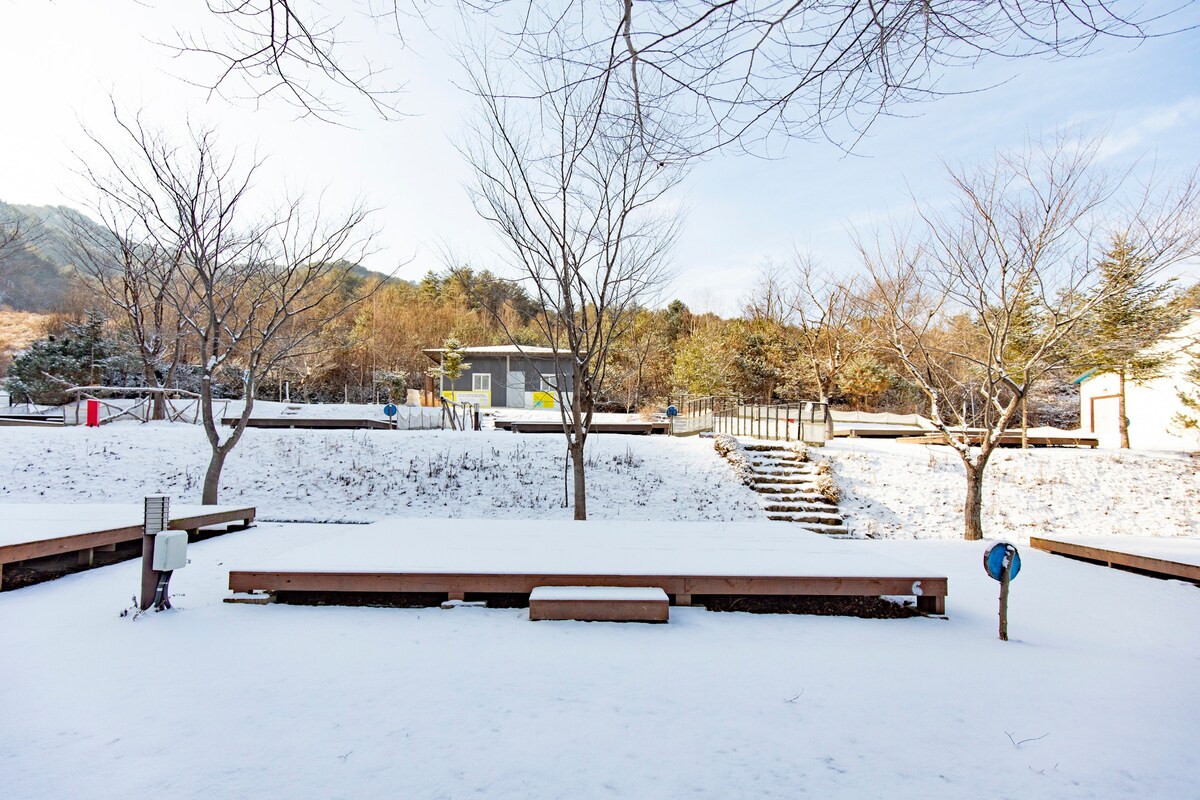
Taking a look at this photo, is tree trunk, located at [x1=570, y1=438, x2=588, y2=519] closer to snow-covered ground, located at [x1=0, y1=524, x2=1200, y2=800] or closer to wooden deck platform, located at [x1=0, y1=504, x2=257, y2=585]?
wooden deck platform, located at [x1=0, y1=504, x2=257, y2=585]

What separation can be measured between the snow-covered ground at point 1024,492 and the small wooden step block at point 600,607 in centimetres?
715

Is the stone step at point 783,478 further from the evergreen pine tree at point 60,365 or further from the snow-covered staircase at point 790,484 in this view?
the evergreen pine tree at point 60,365

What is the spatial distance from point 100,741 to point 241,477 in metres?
9.19

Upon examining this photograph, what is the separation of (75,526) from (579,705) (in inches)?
192

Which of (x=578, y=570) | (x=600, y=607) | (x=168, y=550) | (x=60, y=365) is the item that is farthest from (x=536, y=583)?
(x=60, y=365)

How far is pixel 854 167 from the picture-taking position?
396 cm

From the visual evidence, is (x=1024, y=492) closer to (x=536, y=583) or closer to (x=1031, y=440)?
(x=1031, y=440)

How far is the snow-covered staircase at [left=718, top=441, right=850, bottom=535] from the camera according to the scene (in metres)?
9.66

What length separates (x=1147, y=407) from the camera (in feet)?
55.7

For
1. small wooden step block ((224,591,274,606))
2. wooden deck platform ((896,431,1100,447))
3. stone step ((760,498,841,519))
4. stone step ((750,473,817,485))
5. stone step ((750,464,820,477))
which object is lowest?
stone step ((760,498,841,519))

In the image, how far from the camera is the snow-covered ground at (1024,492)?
1012 cm

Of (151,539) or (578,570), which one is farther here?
(578,570)

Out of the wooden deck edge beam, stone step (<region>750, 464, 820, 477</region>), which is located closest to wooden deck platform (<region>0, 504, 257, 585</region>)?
the wooden deck edge beam

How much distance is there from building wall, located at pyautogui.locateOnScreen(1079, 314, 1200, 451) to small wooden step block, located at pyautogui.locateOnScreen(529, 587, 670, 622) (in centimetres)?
1632
